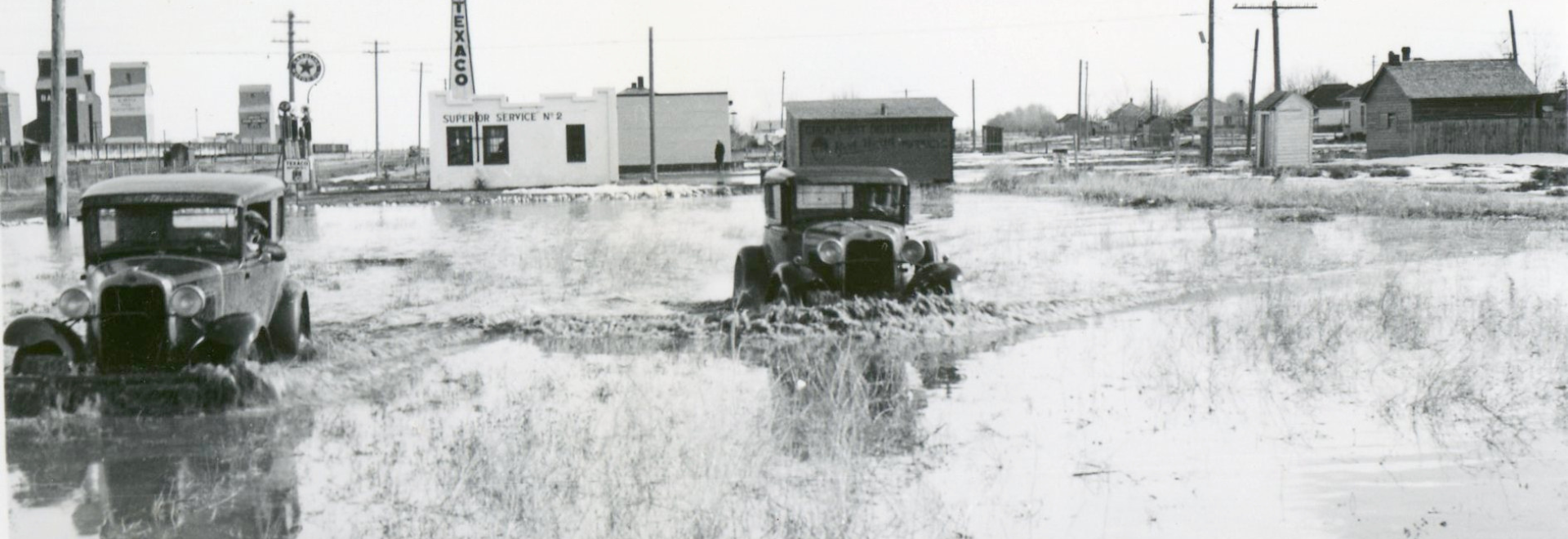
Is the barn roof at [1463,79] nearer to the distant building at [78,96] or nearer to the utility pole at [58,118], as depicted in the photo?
the utility pole at [58,118]

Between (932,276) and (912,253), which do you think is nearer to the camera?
(932,276)

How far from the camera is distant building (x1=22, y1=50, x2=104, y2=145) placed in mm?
8008

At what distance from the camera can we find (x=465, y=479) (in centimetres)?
655

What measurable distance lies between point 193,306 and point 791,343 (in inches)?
182

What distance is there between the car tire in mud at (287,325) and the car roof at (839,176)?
15.0 ft

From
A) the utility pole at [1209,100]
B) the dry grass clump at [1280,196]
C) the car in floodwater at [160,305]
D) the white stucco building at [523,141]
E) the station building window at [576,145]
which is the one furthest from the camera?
the utility pole at [1209,100]

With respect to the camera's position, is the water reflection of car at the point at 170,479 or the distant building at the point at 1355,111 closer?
the water reflection of car at the point at 170,479

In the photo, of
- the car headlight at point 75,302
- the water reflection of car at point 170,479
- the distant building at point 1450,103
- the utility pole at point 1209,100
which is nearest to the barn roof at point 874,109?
the utility pole at point 1209,100

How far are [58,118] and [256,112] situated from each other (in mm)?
2470

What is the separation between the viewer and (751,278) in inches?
496

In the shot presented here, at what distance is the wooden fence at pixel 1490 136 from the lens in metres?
42.1

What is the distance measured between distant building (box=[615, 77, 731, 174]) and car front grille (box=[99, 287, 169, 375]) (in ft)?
132

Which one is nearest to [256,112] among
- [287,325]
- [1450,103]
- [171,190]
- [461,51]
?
[171,190]

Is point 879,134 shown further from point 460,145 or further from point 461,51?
point 461,51
